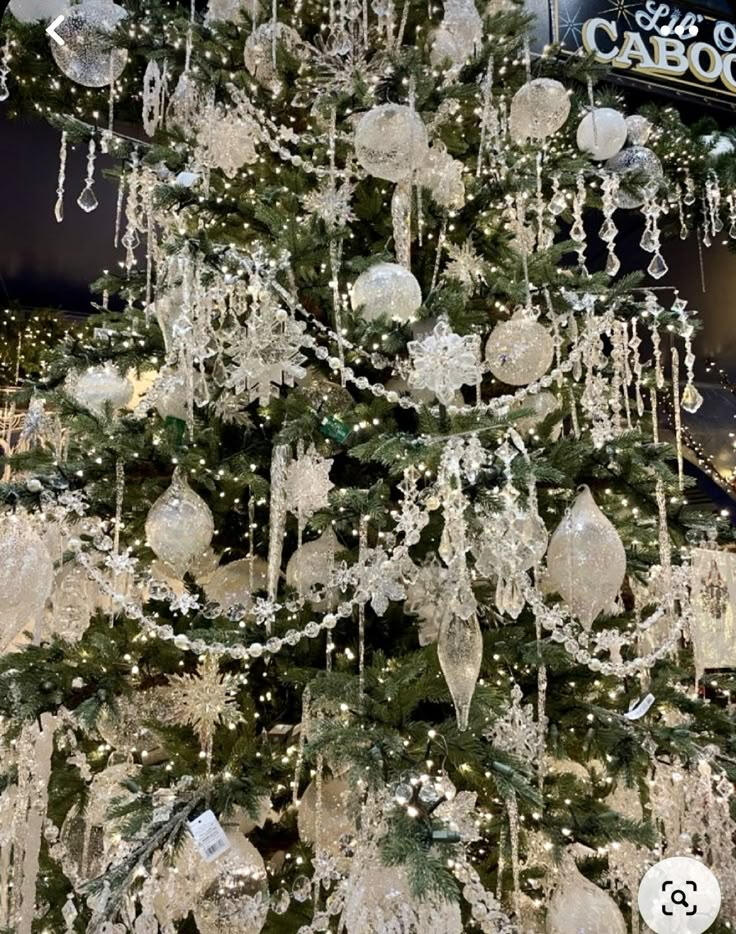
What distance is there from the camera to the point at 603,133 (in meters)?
2.02

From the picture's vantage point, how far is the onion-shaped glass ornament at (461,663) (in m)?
1.21

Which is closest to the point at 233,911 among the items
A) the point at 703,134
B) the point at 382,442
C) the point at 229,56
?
the point at 382,442

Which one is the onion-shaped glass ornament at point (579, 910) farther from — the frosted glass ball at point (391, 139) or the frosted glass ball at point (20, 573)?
the frosted glass ball at point (391, 139)

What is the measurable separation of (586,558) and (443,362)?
460 mm

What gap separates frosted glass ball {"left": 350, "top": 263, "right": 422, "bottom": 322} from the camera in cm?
149

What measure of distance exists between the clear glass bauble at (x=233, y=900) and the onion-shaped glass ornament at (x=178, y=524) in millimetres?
509

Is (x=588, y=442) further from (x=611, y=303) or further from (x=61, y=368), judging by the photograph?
(x=61, y=368)

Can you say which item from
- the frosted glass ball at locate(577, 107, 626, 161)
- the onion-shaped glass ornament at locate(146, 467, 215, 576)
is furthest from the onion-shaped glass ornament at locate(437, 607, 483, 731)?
the frosted glass ball at locate(577, 107, 626, 161)

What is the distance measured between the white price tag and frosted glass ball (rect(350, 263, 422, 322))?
93 centimetres

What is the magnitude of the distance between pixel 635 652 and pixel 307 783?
0.97 meters

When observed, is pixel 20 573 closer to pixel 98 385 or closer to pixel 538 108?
pixel 98 385

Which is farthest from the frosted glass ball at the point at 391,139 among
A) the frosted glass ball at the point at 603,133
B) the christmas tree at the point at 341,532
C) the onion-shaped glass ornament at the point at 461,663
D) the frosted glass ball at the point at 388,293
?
the onion-shaped glass ornament at the point at 461,663

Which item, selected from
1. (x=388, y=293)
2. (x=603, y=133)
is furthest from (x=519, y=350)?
(x=603, y=133)

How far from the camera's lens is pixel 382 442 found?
47.6 inches
